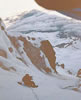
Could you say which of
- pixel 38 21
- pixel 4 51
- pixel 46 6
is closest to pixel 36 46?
pixel 4 51

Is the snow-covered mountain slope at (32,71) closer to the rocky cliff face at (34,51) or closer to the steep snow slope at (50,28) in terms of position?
the rocky cliff face at (34,51)

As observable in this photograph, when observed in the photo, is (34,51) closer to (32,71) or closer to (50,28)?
(32,71)

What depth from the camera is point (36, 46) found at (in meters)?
16.0

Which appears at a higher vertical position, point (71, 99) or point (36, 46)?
point (71, 99)

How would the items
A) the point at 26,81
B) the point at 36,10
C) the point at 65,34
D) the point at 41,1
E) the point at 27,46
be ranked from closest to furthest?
the point at 41,1 < the point at 26,81 < the point at 27,46 < the point at 65,34 < the point at 36,10

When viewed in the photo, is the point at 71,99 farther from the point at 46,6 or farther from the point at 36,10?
the point at 36,10

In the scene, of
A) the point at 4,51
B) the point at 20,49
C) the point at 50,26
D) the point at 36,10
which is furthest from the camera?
the point at 36,10

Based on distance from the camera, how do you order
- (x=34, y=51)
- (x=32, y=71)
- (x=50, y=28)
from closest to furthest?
1. (x=32, y=71)
2. (x=34, y=51)
3. (x=50, y=28)

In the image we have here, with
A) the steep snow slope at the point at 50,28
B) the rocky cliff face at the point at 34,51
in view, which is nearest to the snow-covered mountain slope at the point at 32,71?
the rocky cliff face at the point at 34,51

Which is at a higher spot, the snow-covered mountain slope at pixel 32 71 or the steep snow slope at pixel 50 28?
the snow-covered mountain slope at pixel 32 71

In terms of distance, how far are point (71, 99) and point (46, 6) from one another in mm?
4246

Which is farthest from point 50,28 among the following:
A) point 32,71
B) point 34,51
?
point 32,71

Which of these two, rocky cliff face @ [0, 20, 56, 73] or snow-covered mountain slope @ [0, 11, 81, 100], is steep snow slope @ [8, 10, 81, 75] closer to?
snow-covered mountain slope @ [0, 11, 81, 100]

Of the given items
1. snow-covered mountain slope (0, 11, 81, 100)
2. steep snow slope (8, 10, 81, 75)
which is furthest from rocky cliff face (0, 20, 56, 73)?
steep snow slope (8, 10, 81, 75)
